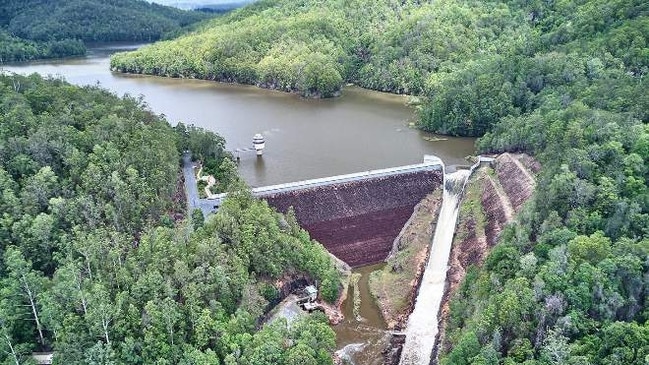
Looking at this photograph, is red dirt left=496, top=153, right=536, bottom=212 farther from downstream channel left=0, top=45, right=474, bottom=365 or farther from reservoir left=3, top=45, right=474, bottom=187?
reservoir left=3, top=45, right=474, bottom=187

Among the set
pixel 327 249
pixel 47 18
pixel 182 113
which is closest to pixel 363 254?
pixel 327 249

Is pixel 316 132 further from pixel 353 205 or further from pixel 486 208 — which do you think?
pixel 486 208

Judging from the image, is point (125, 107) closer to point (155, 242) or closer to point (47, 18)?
point (155, 242)

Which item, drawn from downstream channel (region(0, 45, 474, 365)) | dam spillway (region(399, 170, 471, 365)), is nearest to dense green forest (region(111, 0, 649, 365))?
dam spillway (region(399, 170, 471, 365))

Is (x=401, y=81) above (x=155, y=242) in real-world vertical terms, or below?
above

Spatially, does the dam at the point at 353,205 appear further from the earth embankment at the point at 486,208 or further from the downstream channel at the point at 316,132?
the earth embankment at the point at 486,208

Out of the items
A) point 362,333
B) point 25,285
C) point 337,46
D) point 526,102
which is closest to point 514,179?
point 526,102
